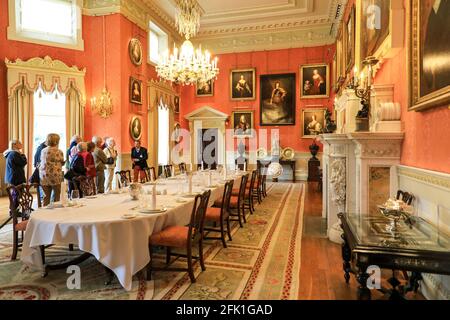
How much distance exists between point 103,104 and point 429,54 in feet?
29.0

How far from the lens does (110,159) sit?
350 inches

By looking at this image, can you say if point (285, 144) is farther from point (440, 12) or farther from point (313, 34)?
point (440, 12)

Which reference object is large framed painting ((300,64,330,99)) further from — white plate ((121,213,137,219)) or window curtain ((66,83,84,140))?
white plate ((121,213,137,219))

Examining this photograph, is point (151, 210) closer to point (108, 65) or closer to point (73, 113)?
point (73, 113)

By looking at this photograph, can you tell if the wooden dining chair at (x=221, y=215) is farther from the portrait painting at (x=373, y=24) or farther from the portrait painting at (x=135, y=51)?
the portrait painting at (x=135, y=51)

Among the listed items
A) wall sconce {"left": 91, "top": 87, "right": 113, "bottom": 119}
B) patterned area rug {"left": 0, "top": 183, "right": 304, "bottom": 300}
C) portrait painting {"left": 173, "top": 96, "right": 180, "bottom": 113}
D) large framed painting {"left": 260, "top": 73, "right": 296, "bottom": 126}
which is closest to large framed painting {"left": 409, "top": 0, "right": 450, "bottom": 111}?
patterned area rug {"left": 0, "top": 183, "right": 304, "bottom": 300}

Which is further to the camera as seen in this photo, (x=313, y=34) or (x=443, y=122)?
(x=313, y=34)

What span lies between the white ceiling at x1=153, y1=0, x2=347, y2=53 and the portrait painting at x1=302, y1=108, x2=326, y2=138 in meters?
2.85

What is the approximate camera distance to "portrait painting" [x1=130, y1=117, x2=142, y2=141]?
34.3 feet

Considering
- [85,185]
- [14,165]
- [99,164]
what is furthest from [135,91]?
[85,185]

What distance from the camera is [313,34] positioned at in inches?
522

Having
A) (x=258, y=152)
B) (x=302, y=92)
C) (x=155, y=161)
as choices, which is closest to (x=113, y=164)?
(x=155, y=161)
